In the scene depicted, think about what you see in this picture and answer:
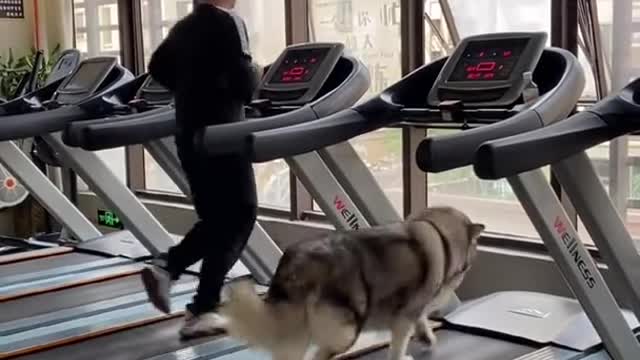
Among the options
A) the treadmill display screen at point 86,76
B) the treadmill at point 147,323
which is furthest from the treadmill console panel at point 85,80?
the treadmill at point 147,323

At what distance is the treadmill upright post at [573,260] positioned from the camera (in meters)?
2.99

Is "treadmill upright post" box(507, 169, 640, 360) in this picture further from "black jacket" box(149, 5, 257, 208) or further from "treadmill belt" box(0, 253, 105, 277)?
"treadmill belt" box(0, 253, 105, 277)

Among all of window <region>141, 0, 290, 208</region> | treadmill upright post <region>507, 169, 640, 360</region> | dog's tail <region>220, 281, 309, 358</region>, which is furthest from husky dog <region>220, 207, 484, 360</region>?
window <region>141, 0, 290, 208</region>

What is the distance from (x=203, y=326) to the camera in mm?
3918

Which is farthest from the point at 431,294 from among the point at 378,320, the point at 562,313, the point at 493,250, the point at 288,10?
the point at 288,10

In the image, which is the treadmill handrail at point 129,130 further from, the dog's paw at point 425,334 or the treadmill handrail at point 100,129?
the dog's paw at point 425,334

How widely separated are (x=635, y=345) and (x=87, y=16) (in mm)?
5372

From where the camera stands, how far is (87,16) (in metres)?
7.38

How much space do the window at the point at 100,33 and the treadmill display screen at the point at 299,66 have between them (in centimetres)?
330

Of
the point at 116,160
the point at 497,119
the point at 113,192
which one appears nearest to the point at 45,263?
→ the point at 113,192

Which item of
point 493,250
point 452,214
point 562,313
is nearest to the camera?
point 452,214

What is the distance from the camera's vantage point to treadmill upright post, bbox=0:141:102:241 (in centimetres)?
535

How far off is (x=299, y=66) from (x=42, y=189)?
219 cm

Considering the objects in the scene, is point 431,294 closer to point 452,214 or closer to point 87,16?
point 452,214
